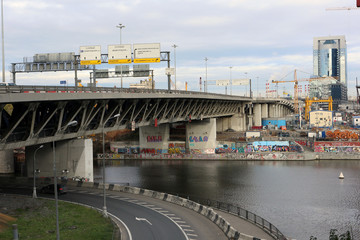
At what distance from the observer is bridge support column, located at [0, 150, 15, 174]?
246 ft

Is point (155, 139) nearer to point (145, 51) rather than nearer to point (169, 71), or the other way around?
point (169, 71)

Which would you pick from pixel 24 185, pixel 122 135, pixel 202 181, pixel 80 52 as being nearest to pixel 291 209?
pixel 202 181

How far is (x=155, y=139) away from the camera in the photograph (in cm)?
9706

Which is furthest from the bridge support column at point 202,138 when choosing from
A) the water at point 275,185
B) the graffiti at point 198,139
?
the water at point 275,185

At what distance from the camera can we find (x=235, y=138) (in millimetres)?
106375

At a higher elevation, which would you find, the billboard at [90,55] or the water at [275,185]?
the billboard at [90,55]

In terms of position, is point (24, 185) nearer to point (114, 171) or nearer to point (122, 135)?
point (114, 171)

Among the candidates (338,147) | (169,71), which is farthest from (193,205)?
(338,147)

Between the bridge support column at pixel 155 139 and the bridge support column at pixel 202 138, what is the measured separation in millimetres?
5211

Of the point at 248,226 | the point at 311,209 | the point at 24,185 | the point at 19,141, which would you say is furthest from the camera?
the point at 24,185

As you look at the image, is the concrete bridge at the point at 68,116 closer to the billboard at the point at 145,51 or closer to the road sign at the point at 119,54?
the billboard at the point at 145,51

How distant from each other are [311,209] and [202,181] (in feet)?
70.6

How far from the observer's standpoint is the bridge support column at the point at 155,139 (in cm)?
9650

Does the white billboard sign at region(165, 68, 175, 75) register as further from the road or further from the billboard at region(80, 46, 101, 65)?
the road
